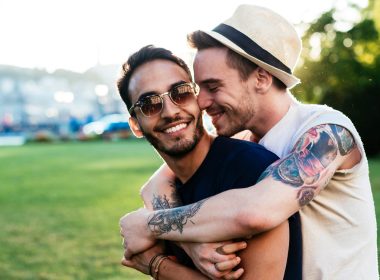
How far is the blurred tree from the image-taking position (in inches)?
1098

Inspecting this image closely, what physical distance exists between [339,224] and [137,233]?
1.08 m

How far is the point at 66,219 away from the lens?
1091 centimetres

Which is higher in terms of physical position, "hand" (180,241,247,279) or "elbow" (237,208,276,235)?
"elbow" (237,208,276,235)

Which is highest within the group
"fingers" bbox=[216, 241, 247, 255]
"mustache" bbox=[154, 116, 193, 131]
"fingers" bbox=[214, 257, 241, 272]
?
"mustache" bbox=[154, 116, 193, 131]

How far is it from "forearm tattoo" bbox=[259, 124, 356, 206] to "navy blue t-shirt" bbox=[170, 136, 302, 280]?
96mm

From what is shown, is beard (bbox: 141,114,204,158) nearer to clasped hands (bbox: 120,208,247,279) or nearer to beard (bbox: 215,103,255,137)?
beard (bbox: 215,103,255,137)

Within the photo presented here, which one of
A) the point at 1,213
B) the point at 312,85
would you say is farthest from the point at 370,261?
the point at 312,85

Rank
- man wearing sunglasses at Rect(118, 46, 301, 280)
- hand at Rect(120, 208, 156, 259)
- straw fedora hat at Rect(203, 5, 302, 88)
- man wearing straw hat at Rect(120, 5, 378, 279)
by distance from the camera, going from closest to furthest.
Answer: man wearing straw hat at Rect(120, 5, 378, 279)
man wearing sunglasses at Rect(118, 46, 301, 280)
hand at Rect(120, 208, 156, 259)
straw fedora hat at Rect(203, 5, 302, 88)

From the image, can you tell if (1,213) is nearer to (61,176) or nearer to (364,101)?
(61,176)

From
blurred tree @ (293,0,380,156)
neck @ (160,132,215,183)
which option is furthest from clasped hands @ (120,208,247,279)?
blurred tree @ (293,0,380,156)

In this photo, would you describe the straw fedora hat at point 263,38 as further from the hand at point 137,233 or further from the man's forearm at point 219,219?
the hand at point 137,233

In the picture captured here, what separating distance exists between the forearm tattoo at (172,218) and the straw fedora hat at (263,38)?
992 mm

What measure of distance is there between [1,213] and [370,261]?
10.2 meters

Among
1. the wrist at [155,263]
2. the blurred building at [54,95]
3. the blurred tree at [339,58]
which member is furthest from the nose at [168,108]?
the blurred building at [54,95]
